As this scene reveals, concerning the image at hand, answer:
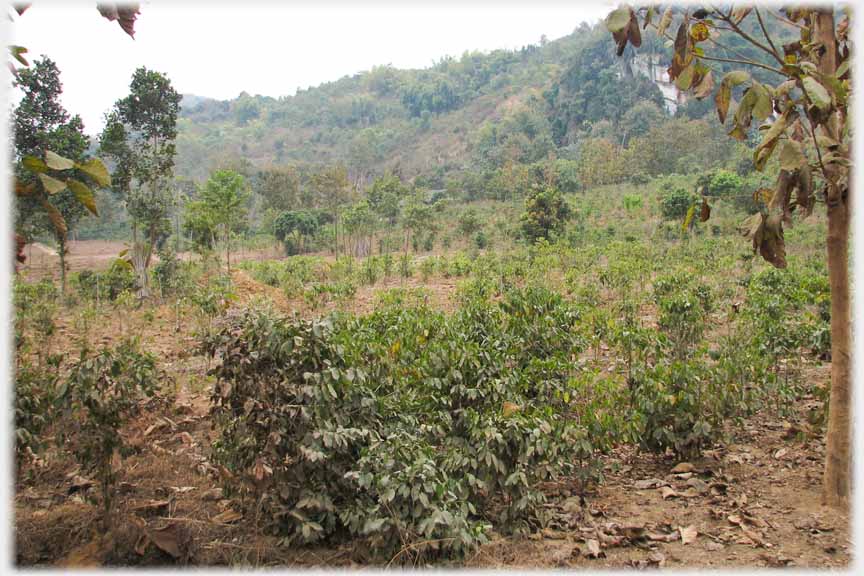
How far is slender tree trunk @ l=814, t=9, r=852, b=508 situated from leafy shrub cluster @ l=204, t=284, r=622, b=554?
3.21 feet

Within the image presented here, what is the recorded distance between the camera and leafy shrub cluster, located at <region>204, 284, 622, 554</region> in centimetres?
233

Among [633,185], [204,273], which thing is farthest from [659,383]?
[633,185]

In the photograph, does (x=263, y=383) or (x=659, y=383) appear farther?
(x=659, y=383)

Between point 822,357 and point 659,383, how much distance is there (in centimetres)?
300

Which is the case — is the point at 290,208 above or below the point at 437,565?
above

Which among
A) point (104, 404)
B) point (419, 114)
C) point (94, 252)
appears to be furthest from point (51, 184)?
point (419, 114)

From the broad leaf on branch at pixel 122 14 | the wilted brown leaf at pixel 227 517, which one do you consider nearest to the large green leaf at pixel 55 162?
the broad leaf on branch at pixel 122 14

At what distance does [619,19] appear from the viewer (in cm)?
219

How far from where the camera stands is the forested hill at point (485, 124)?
105ft

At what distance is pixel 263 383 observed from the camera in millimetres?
2428

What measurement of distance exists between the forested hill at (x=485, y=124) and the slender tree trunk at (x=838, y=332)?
2234 centimetres

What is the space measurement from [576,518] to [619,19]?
7.03ft

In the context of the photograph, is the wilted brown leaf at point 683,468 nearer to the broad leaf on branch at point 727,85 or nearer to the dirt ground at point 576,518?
the dirt ground at point 576,518

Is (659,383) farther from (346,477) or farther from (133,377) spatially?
(133,377)
